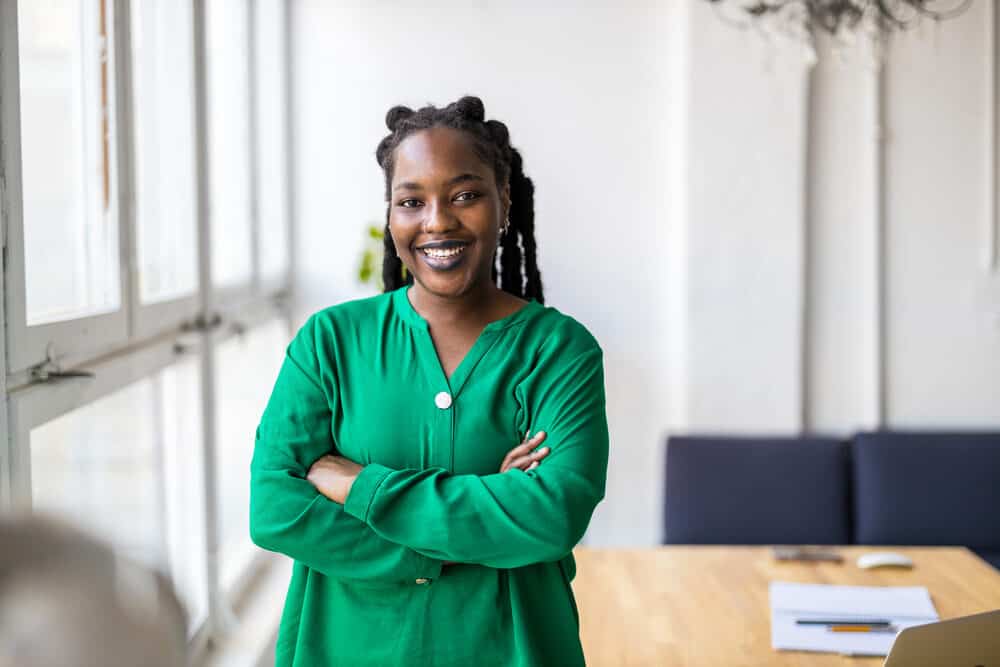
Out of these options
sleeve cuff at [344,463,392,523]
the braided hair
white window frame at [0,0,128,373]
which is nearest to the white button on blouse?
sleeve cuff at [344,463,392,523]

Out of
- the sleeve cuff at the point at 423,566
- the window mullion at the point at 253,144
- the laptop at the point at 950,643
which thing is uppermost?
the window mullion at the point at 253,144

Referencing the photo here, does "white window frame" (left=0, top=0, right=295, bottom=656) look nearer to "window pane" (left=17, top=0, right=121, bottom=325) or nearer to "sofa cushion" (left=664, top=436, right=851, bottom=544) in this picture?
"window pane" (left=17, top=0, right=121, bottom=325)

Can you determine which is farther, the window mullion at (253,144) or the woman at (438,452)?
the window mullion at (253,144)

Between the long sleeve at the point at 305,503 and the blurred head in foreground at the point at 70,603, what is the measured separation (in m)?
0.96

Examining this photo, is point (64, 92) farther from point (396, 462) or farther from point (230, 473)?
point (230, 473)

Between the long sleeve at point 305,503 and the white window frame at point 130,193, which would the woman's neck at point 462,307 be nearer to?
the long sleeve at point 305,503

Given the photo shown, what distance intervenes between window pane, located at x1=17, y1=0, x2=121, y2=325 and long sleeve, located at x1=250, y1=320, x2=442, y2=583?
53 centimetres

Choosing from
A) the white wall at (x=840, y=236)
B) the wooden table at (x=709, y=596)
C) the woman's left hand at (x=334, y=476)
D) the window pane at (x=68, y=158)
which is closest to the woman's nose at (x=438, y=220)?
the woman's left hand at (x=334, y=476)

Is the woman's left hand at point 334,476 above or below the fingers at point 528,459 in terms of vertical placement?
below

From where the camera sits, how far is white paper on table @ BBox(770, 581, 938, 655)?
189 centimetres

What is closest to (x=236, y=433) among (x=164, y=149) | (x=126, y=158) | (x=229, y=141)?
(x=229, y=141)

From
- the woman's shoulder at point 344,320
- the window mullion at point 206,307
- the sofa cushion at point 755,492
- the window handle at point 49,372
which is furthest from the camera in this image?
the sofa cushion at point 755,492

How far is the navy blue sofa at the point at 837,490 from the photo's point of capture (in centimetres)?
341

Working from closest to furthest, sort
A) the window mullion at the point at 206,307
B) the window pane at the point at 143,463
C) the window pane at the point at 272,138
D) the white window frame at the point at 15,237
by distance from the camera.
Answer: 1. the white window frame at the point at 15,237
2. the window pane at the point at 143,463
3. the window mullion at the point at 206,307
4. the window pane at the point at 272,138
